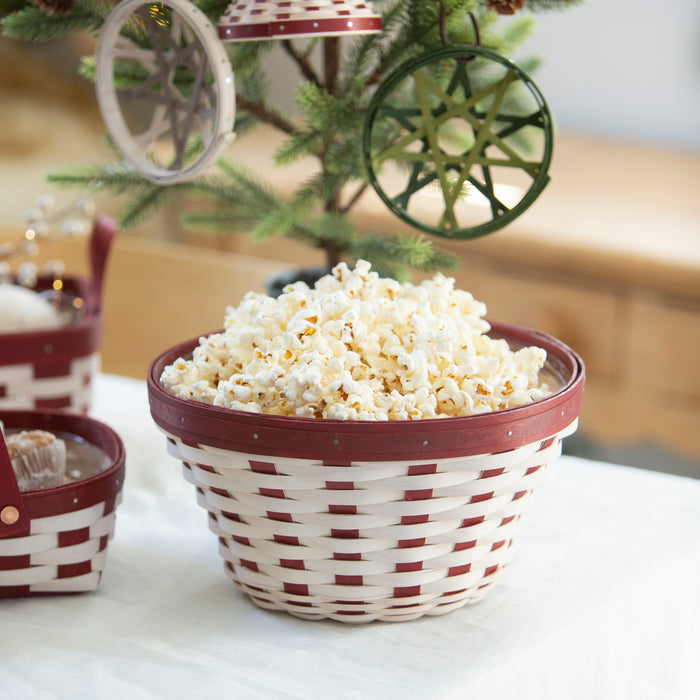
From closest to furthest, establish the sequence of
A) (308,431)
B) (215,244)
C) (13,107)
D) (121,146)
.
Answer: (308,431)
(121,146)
(13,107)
(215,244)

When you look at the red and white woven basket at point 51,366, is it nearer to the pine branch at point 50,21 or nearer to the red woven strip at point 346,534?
the pine branch at point 50,21

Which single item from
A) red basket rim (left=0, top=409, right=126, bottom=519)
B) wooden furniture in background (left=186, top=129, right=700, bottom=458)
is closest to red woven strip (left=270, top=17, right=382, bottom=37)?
red basket rim (left=0, top=409, right=126, bottom=519)

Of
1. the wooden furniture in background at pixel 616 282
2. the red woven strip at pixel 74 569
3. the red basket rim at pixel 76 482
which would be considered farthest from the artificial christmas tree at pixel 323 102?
the wooden furniture in background at pixel 616 282

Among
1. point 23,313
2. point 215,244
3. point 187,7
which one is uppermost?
point 187,7

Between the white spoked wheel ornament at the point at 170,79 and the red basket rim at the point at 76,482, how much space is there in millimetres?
215

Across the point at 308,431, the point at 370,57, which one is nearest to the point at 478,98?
the point at 370,57

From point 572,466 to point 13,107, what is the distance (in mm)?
1816

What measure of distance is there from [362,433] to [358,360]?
0.06 m

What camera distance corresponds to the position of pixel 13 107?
221 cm

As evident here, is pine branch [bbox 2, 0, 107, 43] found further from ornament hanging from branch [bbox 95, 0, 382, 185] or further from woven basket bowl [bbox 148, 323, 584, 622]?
woven basket bowl [bbox 148, 323, 584, 622]

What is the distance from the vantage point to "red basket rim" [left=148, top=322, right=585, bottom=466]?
52 cm

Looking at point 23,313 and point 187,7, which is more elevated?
point 187,7

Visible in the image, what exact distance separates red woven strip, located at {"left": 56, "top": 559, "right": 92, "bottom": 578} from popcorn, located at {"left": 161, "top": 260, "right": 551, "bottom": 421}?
0.15 metres

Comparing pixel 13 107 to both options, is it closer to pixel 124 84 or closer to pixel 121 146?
pixel 124 84
